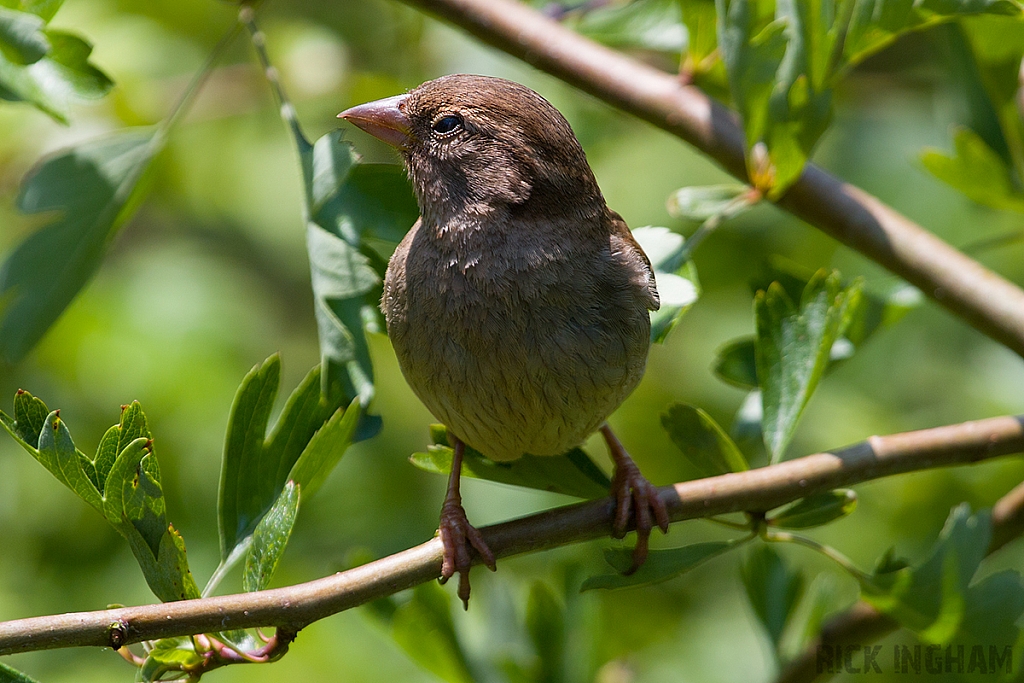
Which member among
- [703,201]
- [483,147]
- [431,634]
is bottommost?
[431,634]

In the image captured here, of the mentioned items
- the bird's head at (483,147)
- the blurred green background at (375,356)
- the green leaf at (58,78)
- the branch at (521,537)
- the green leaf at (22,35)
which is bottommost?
the blurred green background at (375,356)

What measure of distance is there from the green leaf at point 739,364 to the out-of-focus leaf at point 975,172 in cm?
69

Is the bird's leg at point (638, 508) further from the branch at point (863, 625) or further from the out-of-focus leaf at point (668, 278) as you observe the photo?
the branch at point (863, 625)

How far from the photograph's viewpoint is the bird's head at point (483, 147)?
2.44m

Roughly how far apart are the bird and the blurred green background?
2.38 feet

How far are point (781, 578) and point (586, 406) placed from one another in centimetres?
87

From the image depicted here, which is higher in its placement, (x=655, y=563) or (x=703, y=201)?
(x=703, y=201)

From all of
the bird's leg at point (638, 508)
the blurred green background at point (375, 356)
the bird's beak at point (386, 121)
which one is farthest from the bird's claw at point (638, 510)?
the bird's beak at point (386, 121)

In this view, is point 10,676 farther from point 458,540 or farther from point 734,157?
point 734,157

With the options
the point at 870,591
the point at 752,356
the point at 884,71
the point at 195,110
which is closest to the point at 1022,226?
the point at 884,71

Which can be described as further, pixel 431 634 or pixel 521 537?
pixel 431 634

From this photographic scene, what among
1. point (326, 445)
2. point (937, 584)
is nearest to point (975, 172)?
point (937, 584)

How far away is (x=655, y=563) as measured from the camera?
86.4 inches

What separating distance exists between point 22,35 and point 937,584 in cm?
227
